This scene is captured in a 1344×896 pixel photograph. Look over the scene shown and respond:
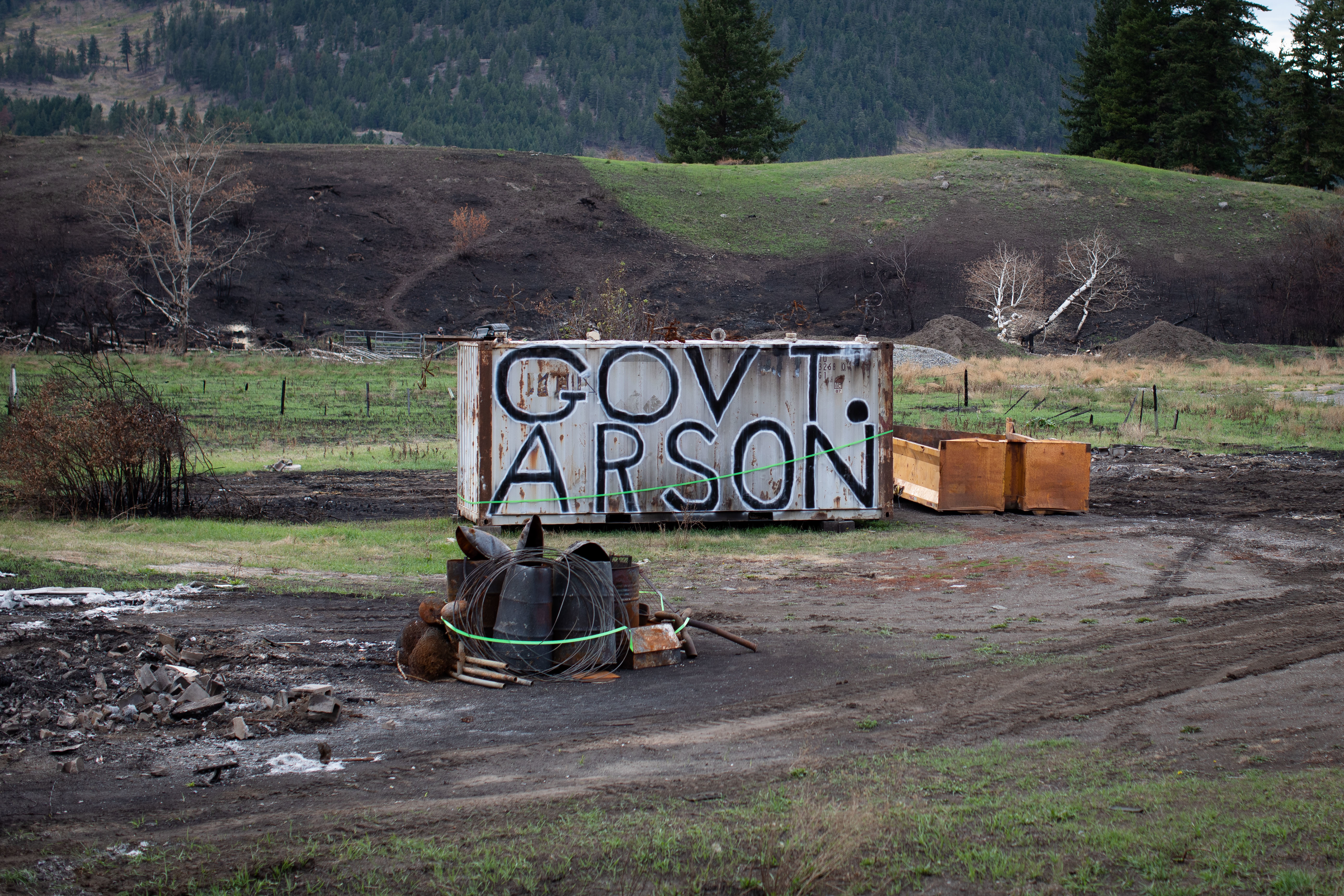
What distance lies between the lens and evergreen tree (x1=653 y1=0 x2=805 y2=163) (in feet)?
262

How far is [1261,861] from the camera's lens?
15.3 ft

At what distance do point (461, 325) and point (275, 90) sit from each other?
145380mm

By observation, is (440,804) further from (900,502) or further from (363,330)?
(363,330)

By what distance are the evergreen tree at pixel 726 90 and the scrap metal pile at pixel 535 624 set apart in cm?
7652

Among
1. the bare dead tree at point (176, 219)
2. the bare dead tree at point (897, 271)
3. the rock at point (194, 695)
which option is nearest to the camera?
the rock at point (194, 695)

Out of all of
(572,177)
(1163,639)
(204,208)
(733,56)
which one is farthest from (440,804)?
(733,56)

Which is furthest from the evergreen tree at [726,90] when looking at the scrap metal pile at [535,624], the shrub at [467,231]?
the scrap metal pile at [535,624]

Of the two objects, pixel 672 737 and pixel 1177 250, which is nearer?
pixel 672 737

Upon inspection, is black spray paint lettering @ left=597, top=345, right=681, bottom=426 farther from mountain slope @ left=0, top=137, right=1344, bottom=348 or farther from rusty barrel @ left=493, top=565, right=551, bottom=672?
mountain slope @ left=0, top=137, right=1344, bottom=348

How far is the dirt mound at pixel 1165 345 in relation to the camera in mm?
50531

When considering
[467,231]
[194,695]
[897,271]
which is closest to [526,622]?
[194,695]

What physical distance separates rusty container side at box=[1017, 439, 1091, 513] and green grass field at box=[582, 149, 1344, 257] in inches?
1913

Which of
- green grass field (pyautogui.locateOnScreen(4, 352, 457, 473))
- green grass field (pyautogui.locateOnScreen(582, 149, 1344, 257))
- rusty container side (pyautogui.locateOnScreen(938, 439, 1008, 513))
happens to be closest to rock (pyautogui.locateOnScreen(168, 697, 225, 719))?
green grass field (pyautogui.locateOnScreen(4, 352, 457, 473))

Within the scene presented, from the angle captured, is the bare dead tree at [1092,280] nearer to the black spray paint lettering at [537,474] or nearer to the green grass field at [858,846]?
the black spray paint lettering at [537,474]
